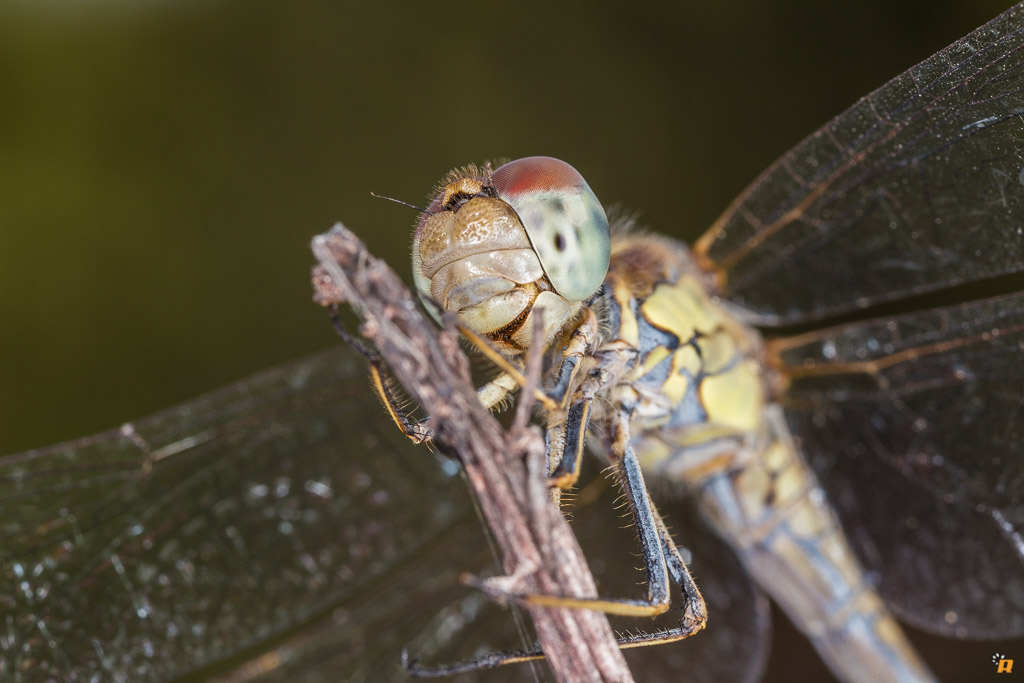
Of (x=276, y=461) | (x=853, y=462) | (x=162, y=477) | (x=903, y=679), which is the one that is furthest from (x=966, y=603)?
(x=162, y=477)

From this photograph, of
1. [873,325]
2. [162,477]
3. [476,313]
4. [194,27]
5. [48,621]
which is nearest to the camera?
[476,313]

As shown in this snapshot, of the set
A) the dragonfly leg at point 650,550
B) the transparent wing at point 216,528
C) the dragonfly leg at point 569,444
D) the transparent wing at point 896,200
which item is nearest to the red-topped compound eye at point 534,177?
the dragonfly leg at point 569,444

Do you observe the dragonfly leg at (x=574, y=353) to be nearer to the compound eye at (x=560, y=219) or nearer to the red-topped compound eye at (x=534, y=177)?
the compound eye at (x=560, y=219)

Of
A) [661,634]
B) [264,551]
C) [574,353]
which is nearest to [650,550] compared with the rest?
[661,634]

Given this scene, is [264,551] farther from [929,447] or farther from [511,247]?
[929,447]

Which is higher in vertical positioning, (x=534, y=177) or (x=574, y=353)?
(x=534, y=177)

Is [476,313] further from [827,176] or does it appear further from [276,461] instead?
[827,176]

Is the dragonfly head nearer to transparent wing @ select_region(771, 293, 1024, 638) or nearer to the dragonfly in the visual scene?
the dragonfly
